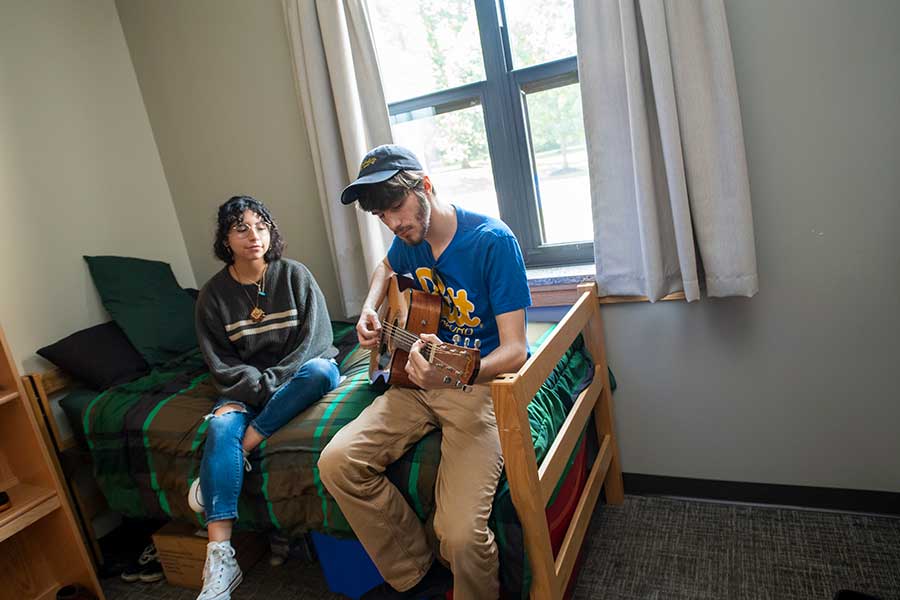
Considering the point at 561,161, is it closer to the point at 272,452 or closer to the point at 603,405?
the point at 603,405

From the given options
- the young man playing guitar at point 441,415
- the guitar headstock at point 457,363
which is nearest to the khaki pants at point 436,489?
the young man playing guitar at point 441,415

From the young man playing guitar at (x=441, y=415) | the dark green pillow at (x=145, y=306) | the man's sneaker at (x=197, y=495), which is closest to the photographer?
the young man playing guitar at (x=441, y=415)

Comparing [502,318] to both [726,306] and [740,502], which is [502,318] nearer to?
[726,306]

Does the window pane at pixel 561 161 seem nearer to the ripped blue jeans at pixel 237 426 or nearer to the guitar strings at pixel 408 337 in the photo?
the guitar strings at pixel 408 337

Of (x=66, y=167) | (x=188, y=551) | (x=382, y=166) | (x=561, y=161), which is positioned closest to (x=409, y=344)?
(x=382, y=166)

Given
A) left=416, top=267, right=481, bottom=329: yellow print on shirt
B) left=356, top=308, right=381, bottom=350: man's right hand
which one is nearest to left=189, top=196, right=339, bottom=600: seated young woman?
left=356, top=308, right=381, bottom=350: man's right hand

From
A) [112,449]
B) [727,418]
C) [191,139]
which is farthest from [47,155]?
[727,418]

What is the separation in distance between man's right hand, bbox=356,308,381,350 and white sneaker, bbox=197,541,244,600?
2.24ft

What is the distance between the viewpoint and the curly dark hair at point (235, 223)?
1932 mm

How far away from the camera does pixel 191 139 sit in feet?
8.58

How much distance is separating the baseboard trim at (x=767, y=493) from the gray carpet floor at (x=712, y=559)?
0.11 ft

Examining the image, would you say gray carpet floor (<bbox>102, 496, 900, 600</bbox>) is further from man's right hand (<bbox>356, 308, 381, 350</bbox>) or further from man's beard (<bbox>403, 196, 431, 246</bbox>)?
man's beard (<bbox>403, 196, 431, 246</bbox>)

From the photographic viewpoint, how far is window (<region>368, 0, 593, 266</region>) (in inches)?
79.2

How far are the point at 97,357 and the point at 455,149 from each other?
63.9 inches
